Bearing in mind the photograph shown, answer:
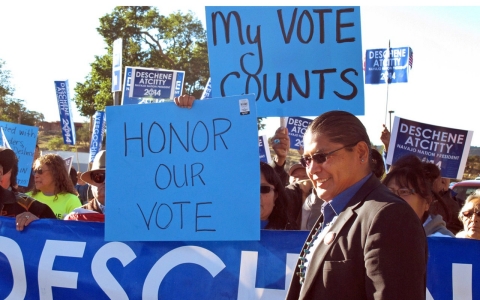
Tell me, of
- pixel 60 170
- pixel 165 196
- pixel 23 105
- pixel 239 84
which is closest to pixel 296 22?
pixel 239 84

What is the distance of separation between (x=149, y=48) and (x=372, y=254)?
111ft

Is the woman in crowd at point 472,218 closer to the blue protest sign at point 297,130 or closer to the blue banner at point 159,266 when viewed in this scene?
the blue banner at point 159,266

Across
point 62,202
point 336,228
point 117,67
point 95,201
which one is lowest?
point 62,202

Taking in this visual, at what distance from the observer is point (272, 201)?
359 cm

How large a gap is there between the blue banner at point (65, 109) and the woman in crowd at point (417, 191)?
433 inches

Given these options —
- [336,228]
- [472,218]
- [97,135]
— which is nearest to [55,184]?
[472,218]

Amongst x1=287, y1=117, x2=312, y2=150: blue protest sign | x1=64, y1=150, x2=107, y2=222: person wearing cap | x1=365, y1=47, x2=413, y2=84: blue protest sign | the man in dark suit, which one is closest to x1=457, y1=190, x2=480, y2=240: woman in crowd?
the man in dark suit

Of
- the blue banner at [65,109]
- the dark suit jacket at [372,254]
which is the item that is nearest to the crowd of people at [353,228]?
the dark suit jacket at [372,254]

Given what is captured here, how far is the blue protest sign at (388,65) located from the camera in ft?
47.3

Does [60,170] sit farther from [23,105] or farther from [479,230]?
[23,105]

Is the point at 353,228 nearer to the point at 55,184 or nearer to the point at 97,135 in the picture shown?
the point at 55,184

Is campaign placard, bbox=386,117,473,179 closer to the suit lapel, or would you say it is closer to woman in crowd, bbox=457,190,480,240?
woman in crowd, bbox=457,190,480,240

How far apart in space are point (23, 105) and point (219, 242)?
42848 millimetres

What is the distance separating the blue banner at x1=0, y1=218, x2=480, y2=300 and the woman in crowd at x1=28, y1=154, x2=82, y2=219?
→ 1.55 m
